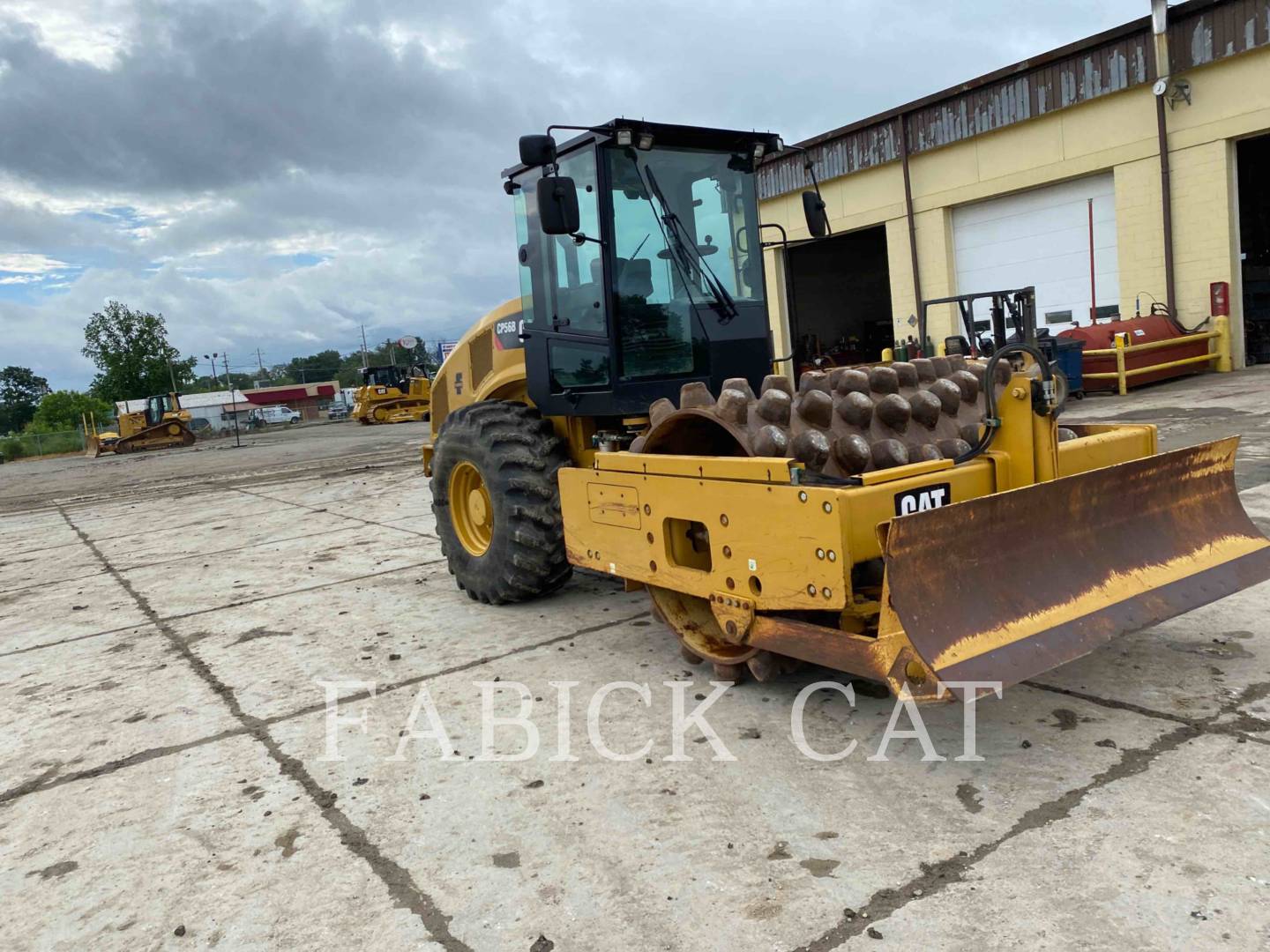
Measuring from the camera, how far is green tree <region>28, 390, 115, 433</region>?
236 feet

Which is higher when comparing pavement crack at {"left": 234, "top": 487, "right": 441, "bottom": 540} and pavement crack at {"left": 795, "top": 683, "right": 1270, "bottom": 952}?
pavement crack at {"left": 234, "top": 487, "right": 441, "bottom": 540}

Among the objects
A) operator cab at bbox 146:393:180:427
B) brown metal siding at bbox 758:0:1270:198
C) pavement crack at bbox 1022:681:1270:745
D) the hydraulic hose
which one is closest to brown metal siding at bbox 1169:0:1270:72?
brown metal siding at bbox 758:0:1270:198

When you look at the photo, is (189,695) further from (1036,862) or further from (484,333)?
(1036,862)

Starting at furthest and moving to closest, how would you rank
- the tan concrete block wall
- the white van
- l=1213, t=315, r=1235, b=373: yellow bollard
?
1. the white van
2. l=1213, t=315, r=1235, b=373: yellow bollard
3. the tan concrete block wall

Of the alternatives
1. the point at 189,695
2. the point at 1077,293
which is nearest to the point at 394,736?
the point at 189,695

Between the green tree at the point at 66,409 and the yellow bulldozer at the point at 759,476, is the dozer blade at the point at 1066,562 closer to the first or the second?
the yellow bulldozer at the point at 759,476

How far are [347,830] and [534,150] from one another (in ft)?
9.99

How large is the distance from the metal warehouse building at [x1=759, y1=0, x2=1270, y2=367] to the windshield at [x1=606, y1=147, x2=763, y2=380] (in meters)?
13.1

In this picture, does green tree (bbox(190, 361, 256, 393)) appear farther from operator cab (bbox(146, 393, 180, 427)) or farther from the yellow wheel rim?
the yellow wheel rim

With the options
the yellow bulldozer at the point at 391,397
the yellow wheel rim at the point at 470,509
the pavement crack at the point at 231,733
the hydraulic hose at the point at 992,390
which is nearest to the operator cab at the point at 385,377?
the yellow bulldozer at the point at 391,397

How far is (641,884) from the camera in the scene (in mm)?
2564

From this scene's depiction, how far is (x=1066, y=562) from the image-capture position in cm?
341

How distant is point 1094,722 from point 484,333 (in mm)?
4451

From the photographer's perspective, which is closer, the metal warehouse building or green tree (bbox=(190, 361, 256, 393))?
the metal warehouse building
